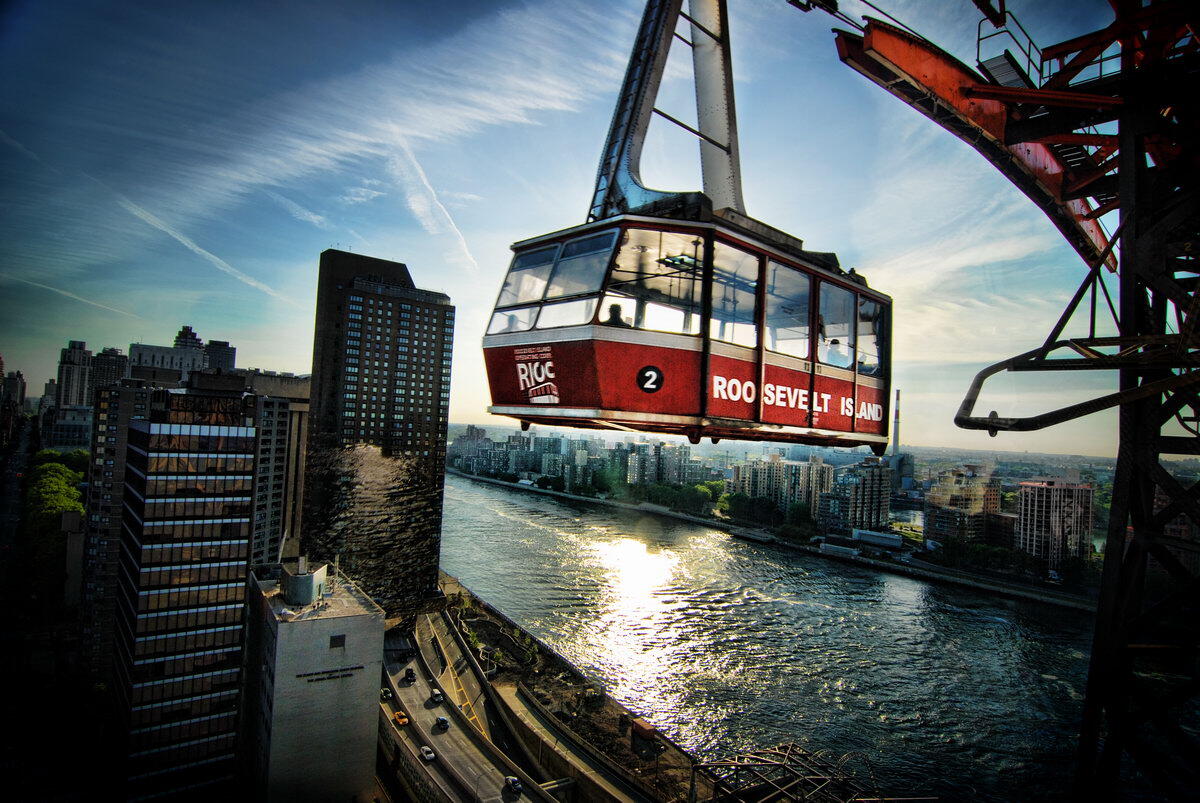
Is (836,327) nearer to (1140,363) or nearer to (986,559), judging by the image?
(1140,363)

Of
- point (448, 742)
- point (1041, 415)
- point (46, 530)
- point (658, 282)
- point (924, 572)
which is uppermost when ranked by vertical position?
point (658, 282)

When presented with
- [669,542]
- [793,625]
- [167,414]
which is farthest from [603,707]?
[669,542]

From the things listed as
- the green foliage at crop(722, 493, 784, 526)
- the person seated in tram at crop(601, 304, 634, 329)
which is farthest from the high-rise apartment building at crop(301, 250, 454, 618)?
the green foliage at crop(722, 493, 784, 526)

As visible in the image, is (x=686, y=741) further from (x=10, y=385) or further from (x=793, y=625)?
(x=10, y=385)

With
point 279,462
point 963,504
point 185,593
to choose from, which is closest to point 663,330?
point 185,593

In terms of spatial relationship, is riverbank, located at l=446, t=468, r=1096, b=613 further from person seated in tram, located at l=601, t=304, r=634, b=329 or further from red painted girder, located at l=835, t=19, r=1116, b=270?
person seated in tram, located at l=601, t=304, r=634, b=329

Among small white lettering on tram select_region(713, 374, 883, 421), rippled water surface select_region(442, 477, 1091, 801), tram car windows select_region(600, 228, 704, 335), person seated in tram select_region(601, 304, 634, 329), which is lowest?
rippled water surface select_region(442, 477, 1091, 801)
